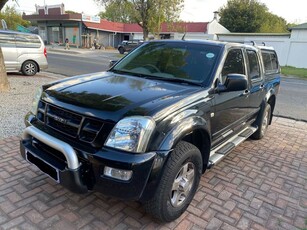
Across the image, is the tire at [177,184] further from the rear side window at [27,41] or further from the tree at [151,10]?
the tree at [151,10]

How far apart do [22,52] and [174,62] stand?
8.76m

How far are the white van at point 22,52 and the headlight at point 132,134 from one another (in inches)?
367

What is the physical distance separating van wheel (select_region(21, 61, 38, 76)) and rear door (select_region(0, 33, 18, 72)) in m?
0.37

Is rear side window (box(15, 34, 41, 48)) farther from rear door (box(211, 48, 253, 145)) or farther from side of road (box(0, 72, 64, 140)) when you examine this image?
rear door (box(211, 48, 253, 145))

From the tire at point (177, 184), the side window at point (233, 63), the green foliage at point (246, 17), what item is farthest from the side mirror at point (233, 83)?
the green foliage at point (246, 17)

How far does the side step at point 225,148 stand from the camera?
127 inches

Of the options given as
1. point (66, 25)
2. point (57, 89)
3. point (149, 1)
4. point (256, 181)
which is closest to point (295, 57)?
point (149, 1)

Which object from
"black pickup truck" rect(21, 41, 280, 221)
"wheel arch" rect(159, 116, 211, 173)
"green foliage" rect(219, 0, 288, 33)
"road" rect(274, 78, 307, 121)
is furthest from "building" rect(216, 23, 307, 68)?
"wheel arch" rect(159, 116, 211, 173)

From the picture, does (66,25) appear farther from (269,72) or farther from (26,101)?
(269,72)

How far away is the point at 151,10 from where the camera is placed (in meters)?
23.8

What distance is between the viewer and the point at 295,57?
24.5m

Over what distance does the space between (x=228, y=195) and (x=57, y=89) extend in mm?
2453

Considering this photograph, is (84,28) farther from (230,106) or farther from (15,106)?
(230,106)

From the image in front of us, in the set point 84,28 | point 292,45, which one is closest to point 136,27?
point 84,28
